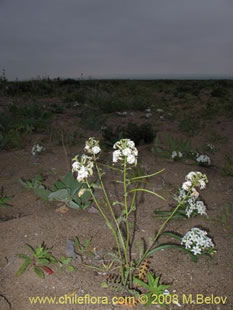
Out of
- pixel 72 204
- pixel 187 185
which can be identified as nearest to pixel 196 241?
pixel 187 185

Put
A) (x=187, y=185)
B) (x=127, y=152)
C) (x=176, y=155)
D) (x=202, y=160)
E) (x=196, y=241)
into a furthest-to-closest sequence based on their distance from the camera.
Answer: (x=176, y=155)
(x=202, y=160)
(x=196, y=241)
(x=187, y=185)
(x=127, y=152)

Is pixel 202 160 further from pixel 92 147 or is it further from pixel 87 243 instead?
pixel 92 147

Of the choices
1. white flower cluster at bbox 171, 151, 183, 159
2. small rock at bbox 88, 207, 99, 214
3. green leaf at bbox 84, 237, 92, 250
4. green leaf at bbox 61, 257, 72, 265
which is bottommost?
green leaf at bbox 61, 257, 72, 265

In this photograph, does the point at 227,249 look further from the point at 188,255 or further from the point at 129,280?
the point at 129,280

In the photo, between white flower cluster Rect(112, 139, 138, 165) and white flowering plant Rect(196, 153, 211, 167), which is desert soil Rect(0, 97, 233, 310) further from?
white flower cluster Rect(112, 139, 138, 165)

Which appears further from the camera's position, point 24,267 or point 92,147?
point 24,267

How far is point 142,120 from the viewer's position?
786 cm

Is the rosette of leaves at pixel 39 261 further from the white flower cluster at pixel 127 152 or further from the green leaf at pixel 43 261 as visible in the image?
the white flower cluster at pixel 127 152

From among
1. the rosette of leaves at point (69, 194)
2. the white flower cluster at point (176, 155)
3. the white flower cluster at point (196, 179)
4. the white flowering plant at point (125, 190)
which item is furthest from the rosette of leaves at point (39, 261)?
the white flower cluster at point (176, 155)

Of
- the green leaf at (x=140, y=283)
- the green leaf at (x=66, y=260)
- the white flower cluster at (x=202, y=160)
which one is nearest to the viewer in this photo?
the green leaf at (x=140, y=283)

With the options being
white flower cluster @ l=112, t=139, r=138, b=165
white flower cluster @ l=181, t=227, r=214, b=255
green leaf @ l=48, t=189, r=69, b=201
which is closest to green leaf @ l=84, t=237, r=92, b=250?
green leaf @ l=48, t=189, r=69, b=201

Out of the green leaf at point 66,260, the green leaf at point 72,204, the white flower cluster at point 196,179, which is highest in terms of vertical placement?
the white flower cluster at point 196,179

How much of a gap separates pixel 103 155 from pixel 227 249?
2.65 meters

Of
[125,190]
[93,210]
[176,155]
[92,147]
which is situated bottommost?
[93,210]
